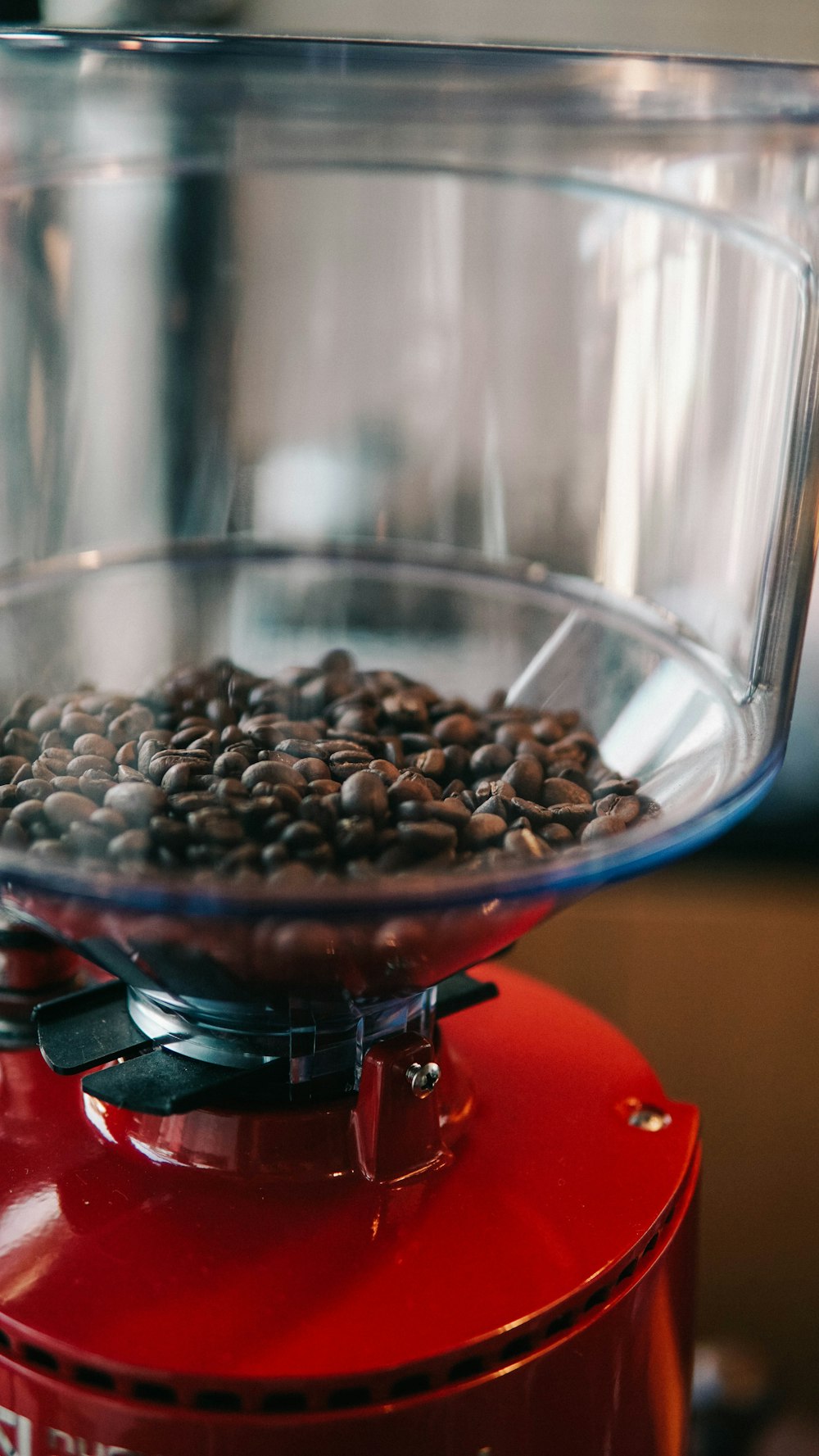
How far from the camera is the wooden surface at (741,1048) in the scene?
148 cm

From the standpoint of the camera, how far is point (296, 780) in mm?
617

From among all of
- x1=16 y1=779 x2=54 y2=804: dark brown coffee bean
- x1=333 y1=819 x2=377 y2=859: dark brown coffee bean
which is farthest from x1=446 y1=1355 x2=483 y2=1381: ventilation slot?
x1=16 y1=779 x2=54 y2=804: dark brown coffee bean

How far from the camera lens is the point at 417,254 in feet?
3.29

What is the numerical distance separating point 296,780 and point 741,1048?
3.44ft

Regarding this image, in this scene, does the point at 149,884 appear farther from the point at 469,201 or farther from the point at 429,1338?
the point at 469,201

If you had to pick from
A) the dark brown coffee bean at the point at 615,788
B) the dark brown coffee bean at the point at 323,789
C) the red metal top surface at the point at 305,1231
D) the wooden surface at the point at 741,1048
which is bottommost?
the wooden surface at the point at 741,1048

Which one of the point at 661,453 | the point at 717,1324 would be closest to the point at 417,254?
the point at 661,453

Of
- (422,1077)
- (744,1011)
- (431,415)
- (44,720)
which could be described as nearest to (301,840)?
(422,1077)

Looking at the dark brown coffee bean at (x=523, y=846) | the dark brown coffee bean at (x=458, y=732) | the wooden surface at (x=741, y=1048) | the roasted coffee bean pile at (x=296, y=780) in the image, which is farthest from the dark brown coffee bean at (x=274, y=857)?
the wooden surface at (x=741, y=1048)

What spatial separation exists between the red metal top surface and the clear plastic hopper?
0.29 ft

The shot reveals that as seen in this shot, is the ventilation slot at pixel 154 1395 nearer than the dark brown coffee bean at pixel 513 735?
Yes

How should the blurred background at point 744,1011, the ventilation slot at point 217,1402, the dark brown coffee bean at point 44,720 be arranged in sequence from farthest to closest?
the blurred background at point 744,1011, the dark brown coffee bean at point 44,720, the ventilation slot at point 217,1402

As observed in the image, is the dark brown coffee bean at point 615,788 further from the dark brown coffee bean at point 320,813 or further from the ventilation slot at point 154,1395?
the ventilation slot at point 154,1395

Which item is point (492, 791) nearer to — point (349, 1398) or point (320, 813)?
point (320, 813)
